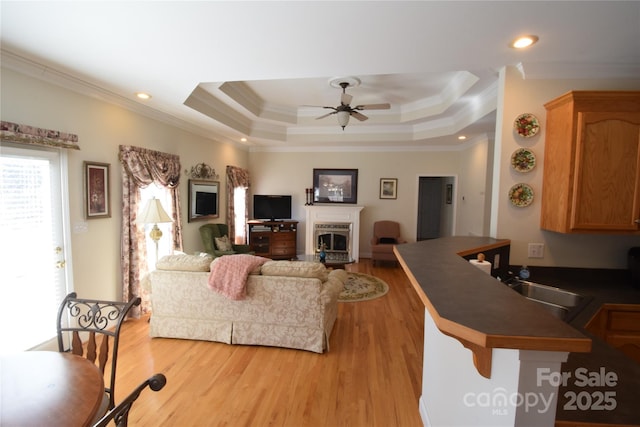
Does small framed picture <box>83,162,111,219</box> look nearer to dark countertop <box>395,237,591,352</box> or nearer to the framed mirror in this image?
the framed mirror

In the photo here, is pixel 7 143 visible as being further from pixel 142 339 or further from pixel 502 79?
pixel 502 79

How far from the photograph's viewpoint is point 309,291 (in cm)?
261

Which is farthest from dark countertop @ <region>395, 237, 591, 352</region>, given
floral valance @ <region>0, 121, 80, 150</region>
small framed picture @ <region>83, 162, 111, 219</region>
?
small framed picture @ <region>83, 162, 111, 219</region>

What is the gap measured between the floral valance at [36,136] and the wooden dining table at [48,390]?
177 centimetres

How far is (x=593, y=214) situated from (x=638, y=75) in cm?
121

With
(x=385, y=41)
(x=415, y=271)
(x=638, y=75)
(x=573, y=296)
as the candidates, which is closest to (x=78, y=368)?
(x=415, y=271)

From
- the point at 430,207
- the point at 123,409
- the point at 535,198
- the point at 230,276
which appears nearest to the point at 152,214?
the point at 230,276

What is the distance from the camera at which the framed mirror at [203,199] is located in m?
4.58

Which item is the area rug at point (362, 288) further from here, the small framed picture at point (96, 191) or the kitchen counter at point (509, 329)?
the small framed picture at point (96, 191)

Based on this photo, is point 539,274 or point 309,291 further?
point 309,291

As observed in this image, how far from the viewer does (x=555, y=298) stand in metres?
1.96

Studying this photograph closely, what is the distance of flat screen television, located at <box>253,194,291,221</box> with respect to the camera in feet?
21.1

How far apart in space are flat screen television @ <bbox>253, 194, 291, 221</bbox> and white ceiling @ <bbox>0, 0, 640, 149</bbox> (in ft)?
10.7

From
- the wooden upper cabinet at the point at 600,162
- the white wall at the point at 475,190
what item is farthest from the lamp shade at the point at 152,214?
the white wall at the point at 475,190
